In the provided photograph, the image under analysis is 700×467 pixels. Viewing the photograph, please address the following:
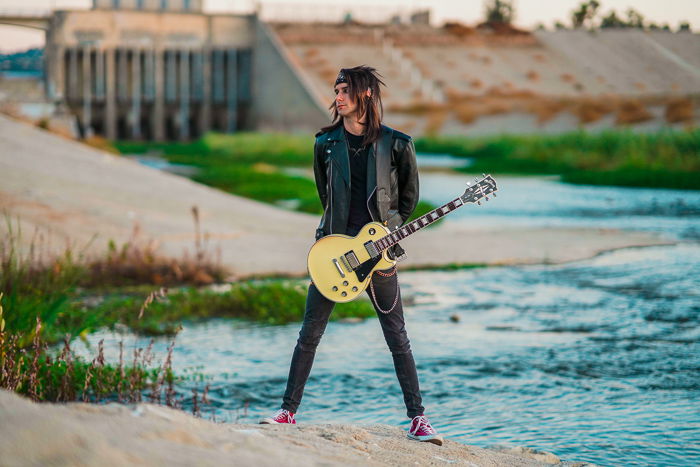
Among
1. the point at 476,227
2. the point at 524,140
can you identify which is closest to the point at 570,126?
the point at 524,140

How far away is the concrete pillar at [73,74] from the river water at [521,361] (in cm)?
5474

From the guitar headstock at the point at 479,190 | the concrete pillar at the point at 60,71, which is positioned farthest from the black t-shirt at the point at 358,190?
the concrete pillar at the point at 60,71

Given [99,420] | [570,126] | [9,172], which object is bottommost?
[570,126]

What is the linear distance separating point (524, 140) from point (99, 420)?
4033 cm

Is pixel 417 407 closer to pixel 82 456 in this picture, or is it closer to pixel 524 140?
pixel 82 456

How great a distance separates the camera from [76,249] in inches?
516

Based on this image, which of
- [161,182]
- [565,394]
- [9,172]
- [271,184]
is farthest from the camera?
[271,184]

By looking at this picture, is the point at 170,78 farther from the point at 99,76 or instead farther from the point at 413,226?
the point at 413,226

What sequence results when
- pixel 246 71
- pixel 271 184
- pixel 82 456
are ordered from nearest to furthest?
pixel 82 456, pixel 271 184, pixel 246 71

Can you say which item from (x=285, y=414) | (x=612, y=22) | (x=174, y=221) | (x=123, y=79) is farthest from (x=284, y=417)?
(x=612, y=22)

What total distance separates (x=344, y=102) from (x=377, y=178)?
0.43 m

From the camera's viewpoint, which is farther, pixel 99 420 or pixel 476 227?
pixel 476 227

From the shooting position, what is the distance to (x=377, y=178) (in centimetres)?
555

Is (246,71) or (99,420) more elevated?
(99,420)
